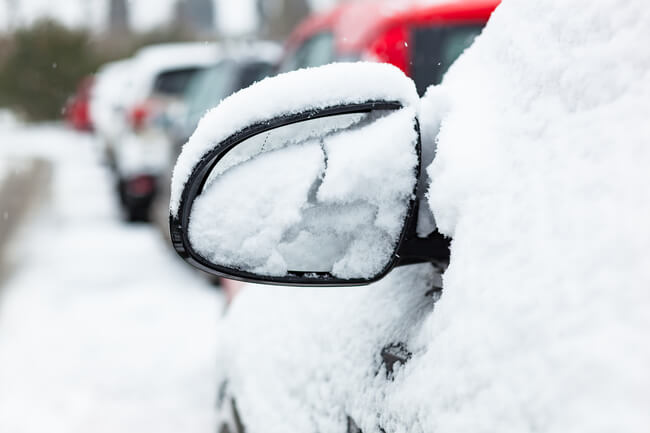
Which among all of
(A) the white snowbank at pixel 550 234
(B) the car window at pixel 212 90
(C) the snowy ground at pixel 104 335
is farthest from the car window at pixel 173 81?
(A) the white snowbank at pixel 550 234

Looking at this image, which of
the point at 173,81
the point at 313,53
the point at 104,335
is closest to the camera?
the point at 313,53

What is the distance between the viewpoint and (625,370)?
78 centimetres

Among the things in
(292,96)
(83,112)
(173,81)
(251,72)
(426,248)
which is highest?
(83,112)

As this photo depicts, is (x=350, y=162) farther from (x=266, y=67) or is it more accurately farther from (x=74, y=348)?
(x=266, y=67)

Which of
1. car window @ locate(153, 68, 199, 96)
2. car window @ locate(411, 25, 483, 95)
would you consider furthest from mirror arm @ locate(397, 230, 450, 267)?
car window @ locate(153, 68, 199, 96)

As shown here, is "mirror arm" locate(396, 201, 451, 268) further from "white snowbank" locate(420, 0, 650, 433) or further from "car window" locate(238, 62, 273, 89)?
"car window" locate(238, 62, 273, 89)

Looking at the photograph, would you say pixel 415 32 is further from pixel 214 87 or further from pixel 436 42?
pixel 214 87

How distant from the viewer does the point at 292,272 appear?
1.30 metres

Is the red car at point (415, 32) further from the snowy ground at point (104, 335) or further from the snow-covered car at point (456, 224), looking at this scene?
the snow-covered car at point (456, 224)

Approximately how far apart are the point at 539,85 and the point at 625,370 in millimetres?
472

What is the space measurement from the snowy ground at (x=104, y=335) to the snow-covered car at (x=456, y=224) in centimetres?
125

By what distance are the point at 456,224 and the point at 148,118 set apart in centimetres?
701

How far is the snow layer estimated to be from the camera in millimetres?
1205

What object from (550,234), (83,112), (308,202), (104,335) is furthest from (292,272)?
(83,112)
